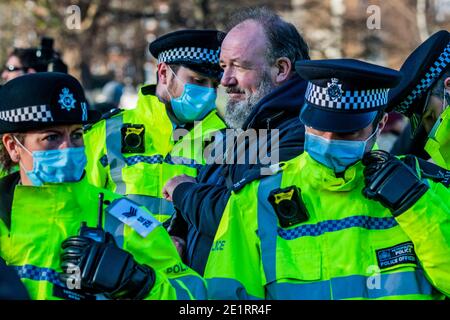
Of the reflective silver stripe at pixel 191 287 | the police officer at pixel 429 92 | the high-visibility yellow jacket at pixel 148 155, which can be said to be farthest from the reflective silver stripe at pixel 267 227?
the high-visibility yellow jacket at pixel 148 155

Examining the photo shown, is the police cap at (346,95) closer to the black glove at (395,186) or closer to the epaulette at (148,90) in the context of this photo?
the black glove at (395,186)

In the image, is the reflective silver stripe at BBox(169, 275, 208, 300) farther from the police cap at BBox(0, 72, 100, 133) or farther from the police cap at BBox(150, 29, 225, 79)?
the police cap at BBox(150, 29, 225, 79)

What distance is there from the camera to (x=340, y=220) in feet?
12.8

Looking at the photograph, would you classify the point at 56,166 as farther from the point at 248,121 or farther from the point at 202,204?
the point at 248,121

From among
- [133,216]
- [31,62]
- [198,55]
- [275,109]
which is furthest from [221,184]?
[31,62]

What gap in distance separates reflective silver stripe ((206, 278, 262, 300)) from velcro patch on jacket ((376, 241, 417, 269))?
54cm

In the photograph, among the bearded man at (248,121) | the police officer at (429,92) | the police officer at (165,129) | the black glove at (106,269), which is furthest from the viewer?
the police officer at (165,129)

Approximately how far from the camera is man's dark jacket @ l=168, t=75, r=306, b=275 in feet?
15.0

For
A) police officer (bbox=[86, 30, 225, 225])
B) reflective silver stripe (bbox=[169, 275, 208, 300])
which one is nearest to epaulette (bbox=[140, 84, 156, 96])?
police officer (bbox=[86, 30, 225, 225])

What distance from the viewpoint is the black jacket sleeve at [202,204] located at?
178 inches

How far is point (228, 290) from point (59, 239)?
72 cm

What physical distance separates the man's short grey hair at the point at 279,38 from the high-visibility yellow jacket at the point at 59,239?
5.61 ft

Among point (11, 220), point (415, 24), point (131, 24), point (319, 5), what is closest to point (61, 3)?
point (131, 24)
